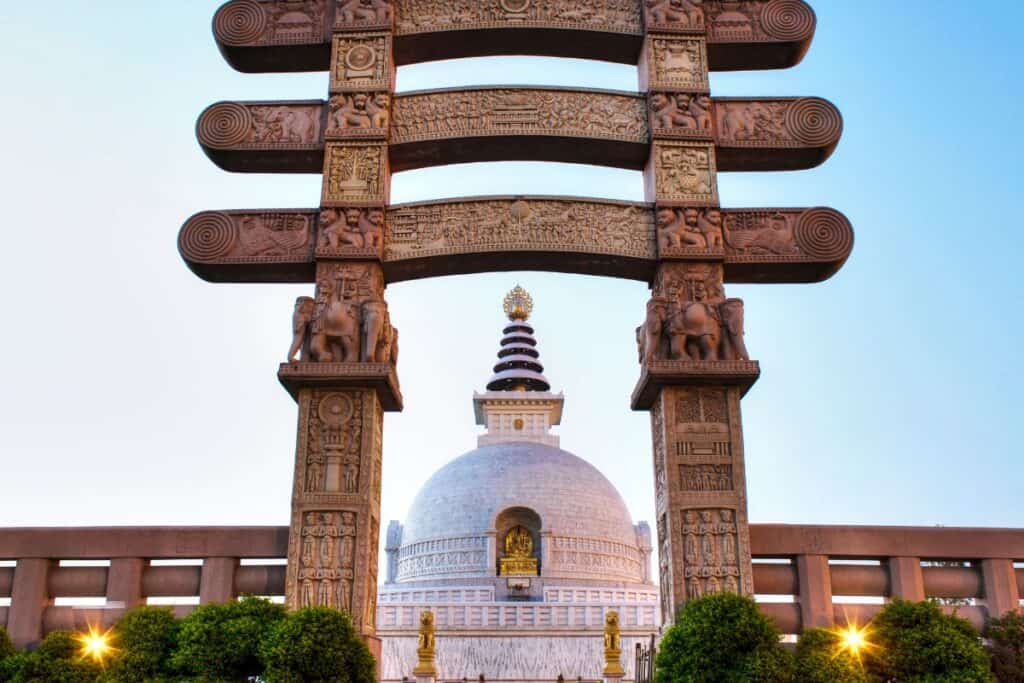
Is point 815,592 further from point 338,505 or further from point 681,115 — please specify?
point 681,115

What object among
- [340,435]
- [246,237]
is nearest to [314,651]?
[340,435]

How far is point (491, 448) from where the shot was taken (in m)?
40.0

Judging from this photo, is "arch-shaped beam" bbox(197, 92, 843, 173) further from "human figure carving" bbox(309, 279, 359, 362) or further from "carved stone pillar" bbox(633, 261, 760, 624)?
"human figure carving" bbox(309, 279, 359, 362)

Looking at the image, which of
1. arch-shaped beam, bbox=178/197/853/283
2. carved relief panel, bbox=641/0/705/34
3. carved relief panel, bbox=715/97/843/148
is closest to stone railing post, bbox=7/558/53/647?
arch-shaped beam, bbox=178/197/853/283

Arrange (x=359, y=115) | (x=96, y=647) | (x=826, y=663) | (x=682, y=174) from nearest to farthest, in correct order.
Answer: (x=826, y=663), (x=96, y=647), (x=682, y=174), (x=359, y=115)

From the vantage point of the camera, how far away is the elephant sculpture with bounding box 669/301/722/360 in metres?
11.2

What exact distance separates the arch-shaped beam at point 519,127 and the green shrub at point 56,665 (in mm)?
6457

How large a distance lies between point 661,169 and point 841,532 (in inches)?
203

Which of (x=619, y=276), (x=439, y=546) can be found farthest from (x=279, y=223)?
(x=439, y=546)

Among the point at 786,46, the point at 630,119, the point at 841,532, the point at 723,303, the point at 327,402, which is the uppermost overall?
the point at 786,46

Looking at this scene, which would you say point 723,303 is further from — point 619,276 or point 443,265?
point 443,265

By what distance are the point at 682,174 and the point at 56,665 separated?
9.30 metres

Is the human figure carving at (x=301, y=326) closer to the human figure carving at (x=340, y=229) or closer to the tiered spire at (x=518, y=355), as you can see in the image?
the human figure carving at (x=340, y=229)

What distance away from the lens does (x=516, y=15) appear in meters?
13.2
